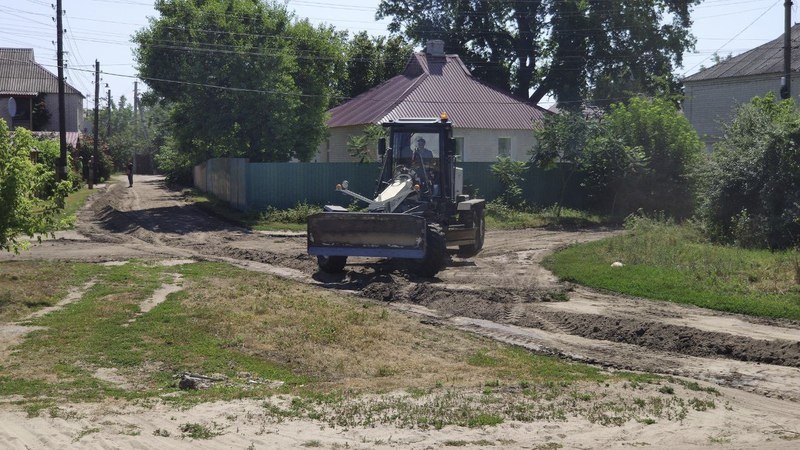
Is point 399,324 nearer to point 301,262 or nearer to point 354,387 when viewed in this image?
point 354,387

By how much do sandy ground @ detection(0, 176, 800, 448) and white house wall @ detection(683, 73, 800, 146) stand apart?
919 inches

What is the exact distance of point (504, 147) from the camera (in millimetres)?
48781

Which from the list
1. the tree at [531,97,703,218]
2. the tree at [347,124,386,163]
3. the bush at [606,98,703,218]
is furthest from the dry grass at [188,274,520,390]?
the bush at [606,98,703,218]

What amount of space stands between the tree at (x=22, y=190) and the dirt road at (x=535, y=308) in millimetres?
5045

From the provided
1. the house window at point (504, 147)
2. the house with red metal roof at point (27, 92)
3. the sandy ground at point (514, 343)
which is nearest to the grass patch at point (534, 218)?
the sandy ground at point (514, 343)

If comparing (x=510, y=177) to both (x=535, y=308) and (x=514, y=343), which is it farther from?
(x=514, y=343)

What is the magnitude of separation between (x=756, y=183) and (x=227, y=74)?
68.6ft

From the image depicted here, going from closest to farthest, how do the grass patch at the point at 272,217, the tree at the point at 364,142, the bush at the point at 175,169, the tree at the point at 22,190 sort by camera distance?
the tree at the point at 22,190 < the grass patch at the point at 272,217 < the tree at the point at 364,142 < the bush at the point at 175,169

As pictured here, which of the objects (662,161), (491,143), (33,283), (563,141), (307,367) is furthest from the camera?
(491,143)

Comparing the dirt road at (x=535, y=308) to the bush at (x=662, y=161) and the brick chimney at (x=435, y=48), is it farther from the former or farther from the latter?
the brick chimney at (x=435, y=48)

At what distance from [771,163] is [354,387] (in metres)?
17.7

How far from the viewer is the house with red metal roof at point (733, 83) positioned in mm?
47000

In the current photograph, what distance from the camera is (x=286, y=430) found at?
899 centimetres

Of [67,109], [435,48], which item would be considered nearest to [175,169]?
[67,109]
